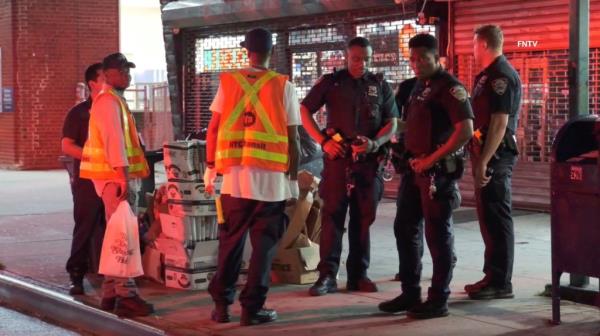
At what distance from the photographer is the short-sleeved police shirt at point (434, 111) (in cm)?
642

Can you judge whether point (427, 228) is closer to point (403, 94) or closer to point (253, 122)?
point (253, 122)

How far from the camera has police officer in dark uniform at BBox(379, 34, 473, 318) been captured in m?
6.43

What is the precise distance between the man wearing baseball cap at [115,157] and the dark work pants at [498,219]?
96.9 inches

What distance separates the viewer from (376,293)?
7527 mm

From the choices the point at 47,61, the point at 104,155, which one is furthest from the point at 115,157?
the point at 47,61

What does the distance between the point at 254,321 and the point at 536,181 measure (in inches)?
265

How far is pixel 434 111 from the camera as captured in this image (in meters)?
6.57

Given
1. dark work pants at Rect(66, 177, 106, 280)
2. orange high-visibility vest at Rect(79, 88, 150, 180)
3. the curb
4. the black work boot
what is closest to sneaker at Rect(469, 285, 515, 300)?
the black work boot

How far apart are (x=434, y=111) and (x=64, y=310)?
3.23 meters

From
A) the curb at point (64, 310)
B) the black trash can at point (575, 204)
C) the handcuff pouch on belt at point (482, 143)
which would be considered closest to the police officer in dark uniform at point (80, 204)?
the curb at point (64, 310)

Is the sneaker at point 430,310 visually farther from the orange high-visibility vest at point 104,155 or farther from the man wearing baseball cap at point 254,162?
the orange high-visibility vest at point 104,155

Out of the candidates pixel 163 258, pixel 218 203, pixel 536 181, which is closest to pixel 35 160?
pixel 536 181

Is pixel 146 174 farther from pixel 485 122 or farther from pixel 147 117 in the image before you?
pixel 147 117

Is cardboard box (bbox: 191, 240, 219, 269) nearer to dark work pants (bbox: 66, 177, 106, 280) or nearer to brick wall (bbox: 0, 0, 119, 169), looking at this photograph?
dark work pants (bbox: 66, 177, 106, 280)
